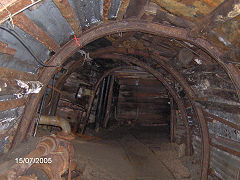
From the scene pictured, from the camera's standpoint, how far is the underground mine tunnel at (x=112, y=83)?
2.59 m

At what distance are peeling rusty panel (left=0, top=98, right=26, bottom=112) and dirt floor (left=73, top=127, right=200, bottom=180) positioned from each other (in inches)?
105

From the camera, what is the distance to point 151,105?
10906 millimetres

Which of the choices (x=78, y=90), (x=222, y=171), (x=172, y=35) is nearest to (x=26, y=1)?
(x=172, y=35)

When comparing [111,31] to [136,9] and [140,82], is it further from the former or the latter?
[140,82]

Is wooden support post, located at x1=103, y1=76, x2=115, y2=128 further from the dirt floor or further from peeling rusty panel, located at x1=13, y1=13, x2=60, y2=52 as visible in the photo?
peeling rusty panel, located at x1=13, y1=13, x2=60, y2=52

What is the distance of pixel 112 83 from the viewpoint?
9.70 meters

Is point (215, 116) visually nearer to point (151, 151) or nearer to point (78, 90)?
point (151, 151)

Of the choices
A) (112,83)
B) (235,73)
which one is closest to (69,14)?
(235,73)

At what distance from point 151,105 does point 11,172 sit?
9311 millimetres

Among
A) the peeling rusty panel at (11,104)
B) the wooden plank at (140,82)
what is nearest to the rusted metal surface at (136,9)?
the peeling rusty panel at (11,104)

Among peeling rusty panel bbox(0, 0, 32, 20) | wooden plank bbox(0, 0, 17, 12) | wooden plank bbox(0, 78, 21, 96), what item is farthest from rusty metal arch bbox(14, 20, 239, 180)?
wooden plank bbox(0, 0, 17, 12)

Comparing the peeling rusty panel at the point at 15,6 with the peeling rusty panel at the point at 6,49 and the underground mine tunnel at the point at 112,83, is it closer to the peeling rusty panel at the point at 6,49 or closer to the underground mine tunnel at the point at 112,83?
the underground mine tunnel at the point at 112,83

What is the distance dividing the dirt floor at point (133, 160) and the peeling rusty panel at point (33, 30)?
341cm

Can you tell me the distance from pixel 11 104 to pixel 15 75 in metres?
0.44
